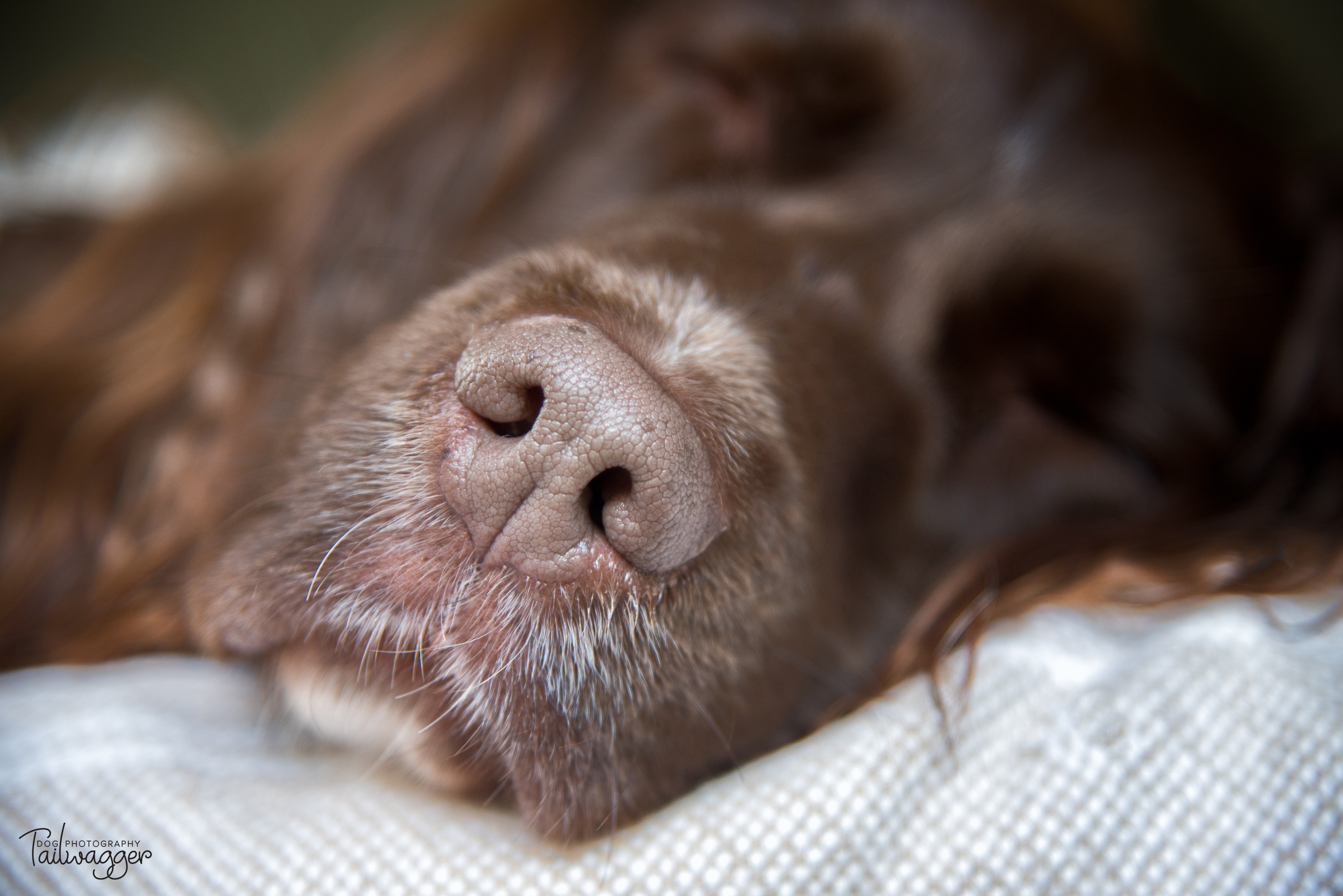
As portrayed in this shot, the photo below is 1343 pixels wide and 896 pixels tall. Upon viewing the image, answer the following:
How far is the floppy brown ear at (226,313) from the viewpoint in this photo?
48.8 inches

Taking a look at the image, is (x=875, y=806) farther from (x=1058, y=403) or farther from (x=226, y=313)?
(x=226, y=313)

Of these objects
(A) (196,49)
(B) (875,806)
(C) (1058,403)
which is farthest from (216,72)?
(B) (875,806)

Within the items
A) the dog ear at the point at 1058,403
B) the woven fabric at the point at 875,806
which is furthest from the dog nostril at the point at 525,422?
the dog ear at the point at 1058,403

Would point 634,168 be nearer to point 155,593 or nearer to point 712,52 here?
point 712,52

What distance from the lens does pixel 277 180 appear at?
1.55 metres

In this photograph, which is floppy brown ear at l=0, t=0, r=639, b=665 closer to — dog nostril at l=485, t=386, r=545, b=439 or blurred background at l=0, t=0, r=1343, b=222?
blurred background at l=0, t=0, r=1343, b=222

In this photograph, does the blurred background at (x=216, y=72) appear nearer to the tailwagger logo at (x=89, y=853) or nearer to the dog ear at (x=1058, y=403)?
the dog ear at (x=1058, y=403)

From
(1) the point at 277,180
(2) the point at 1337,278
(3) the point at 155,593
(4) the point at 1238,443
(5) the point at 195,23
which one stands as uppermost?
(2) the point at 1337,278

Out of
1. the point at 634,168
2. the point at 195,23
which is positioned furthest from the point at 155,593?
the point at 195,23

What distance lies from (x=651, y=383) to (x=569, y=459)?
101 millimetres

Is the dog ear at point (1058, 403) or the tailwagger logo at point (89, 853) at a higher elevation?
the dog ear at point (1058, 403)

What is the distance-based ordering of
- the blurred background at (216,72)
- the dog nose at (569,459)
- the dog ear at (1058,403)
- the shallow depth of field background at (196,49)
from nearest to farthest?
the dog nose at (569,459)
the dog ear at (1058,403)
the blurred background at (216,72)
the shallow depth of field background at (196,49)

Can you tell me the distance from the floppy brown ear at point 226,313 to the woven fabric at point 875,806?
0.43m

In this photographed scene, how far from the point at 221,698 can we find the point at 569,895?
523mm
